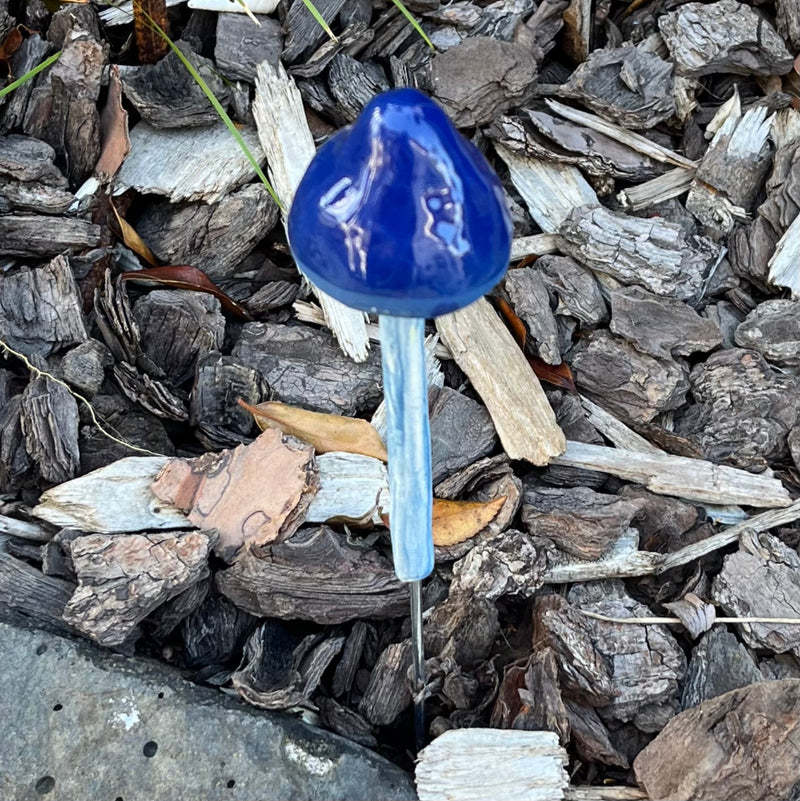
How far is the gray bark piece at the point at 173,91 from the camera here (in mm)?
1697

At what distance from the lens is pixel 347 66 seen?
5.76ft

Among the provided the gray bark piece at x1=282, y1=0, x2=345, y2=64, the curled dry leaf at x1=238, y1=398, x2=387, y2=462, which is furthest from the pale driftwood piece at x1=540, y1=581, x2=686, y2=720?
the gray bark piece at x1=282, y1=0, x2=345, y2=64

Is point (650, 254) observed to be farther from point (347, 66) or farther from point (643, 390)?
point (347, 66)

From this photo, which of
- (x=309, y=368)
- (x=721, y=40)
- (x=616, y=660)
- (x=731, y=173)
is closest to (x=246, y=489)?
(x=309, y=368)

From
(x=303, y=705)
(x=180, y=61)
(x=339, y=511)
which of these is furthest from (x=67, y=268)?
(x=303, y=705)

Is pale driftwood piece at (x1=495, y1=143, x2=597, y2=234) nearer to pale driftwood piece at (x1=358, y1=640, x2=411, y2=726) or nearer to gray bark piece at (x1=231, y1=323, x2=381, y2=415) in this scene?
gray bark piece at (x1=231, y1=323, x2=381, y2=415)

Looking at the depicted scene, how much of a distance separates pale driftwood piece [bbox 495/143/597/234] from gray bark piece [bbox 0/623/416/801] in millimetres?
1012

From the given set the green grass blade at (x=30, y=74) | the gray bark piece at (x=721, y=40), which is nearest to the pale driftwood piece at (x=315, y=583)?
the green grass blade at (x=30, y=74)

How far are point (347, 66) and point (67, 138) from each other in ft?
1.71

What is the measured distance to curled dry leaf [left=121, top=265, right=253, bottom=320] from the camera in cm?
168

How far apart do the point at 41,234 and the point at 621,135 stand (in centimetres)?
108

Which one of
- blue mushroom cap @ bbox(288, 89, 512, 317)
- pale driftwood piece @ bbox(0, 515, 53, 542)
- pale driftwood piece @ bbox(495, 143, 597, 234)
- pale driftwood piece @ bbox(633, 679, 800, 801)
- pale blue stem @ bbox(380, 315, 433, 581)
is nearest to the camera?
blue mushroom cap @ bbox(288, 89, 512, 317)

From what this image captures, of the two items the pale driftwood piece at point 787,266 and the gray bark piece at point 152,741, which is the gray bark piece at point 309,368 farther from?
the pale driftwood piece at point 787,266

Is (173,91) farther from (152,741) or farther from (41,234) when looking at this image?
(152,741)
